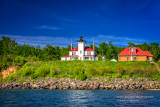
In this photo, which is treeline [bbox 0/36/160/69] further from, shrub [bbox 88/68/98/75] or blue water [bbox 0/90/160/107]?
blue water [bbox 0/90/160/107]

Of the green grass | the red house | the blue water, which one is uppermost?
the red house

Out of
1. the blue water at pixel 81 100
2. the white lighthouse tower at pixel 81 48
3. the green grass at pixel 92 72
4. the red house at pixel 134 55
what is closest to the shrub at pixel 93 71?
the green grass at pixel 92 72

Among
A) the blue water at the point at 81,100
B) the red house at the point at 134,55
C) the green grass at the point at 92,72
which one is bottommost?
the blue water at the point at 81,100

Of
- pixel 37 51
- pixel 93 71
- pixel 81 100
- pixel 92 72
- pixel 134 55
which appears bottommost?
pixel 81 100

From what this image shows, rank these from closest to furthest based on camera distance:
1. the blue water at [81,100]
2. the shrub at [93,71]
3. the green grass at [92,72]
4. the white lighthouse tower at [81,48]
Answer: the blue water at [81,100], the green grass at [92,72], the shrub at [93,71], the white lighthouse tower at [81,48]

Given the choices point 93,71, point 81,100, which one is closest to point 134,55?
point 93,71

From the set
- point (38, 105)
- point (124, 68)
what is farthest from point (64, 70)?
point (38, 105)

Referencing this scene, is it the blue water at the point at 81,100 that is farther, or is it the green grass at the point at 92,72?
the green grass at the point at 92,72

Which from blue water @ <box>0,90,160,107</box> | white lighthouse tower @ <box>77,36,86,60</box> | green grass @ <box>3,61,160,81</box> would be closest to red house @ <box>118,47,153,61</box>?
green grass @ <box>3,61,160,81</box>

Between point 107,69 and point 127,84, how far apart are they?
33.7ft

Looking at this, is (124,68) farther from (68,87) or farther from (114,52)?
(114,52)

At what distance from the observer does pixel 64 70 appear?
47.7 metres

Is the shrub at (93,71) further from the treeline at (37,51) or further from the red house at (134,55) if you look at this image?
the treeline at (37,51)

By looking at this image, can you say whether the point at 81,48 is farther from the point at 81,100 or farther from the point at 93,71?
the point at 81,100
